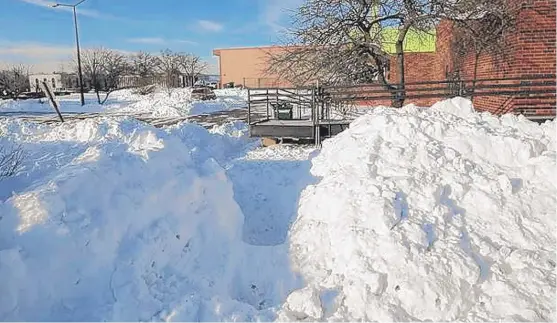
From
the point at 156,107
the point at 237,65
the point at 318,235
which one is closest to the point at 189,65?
the point at 237,65

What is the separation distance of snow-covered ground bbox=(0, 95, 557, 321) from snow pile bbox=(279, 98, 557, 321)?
15mm

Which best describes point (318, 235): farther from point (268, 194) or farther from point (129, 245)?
point (268, 194)

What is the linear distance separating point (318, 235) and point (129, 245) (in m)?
2.10

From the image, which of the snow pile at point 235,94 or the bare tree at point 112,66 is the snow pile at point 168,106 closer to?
the snow pile at point 235,94

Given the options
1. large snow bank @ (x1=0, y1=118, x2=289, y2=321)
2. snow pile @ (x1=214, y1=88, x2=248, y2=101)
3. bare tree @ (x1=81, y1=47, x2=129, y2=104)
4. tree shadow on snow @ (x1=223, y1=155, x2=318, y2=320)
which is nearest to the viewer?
large snow bank @ (x1=0, y1=118, x2=289, y2=321)

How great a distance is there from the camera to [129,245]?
4098mm

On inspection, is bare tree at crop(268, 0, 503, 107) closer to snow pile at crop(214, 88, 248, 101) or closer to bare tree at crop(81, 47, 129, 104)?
snow pile at crop(214, 88, 248, 101)

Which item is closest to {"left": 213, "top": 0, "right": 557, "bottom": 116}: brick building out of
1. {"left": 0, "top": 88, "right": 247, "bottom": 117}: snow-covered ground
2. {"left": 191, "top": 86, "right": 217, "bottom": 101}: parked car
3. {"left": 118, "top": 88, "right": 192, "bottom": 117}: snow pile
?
{"left": 118, "top": 88, "right": 192, "bottom": 117}: snow pile

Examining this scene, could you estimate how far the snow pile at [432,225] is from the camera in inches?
143

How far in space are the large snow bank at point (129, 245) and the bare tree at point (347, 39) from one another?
7.99 meters

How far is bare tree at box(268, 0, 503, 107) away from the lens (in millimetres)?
12250

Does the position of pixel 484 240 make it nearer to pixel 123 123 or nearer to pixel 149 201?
pixel 149 201

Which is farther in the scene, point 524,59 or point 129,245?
point 524,59

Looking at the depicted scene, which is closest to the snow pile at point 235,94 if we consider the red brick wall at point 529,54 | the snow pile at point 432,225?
the red brick wall at point 529,54
